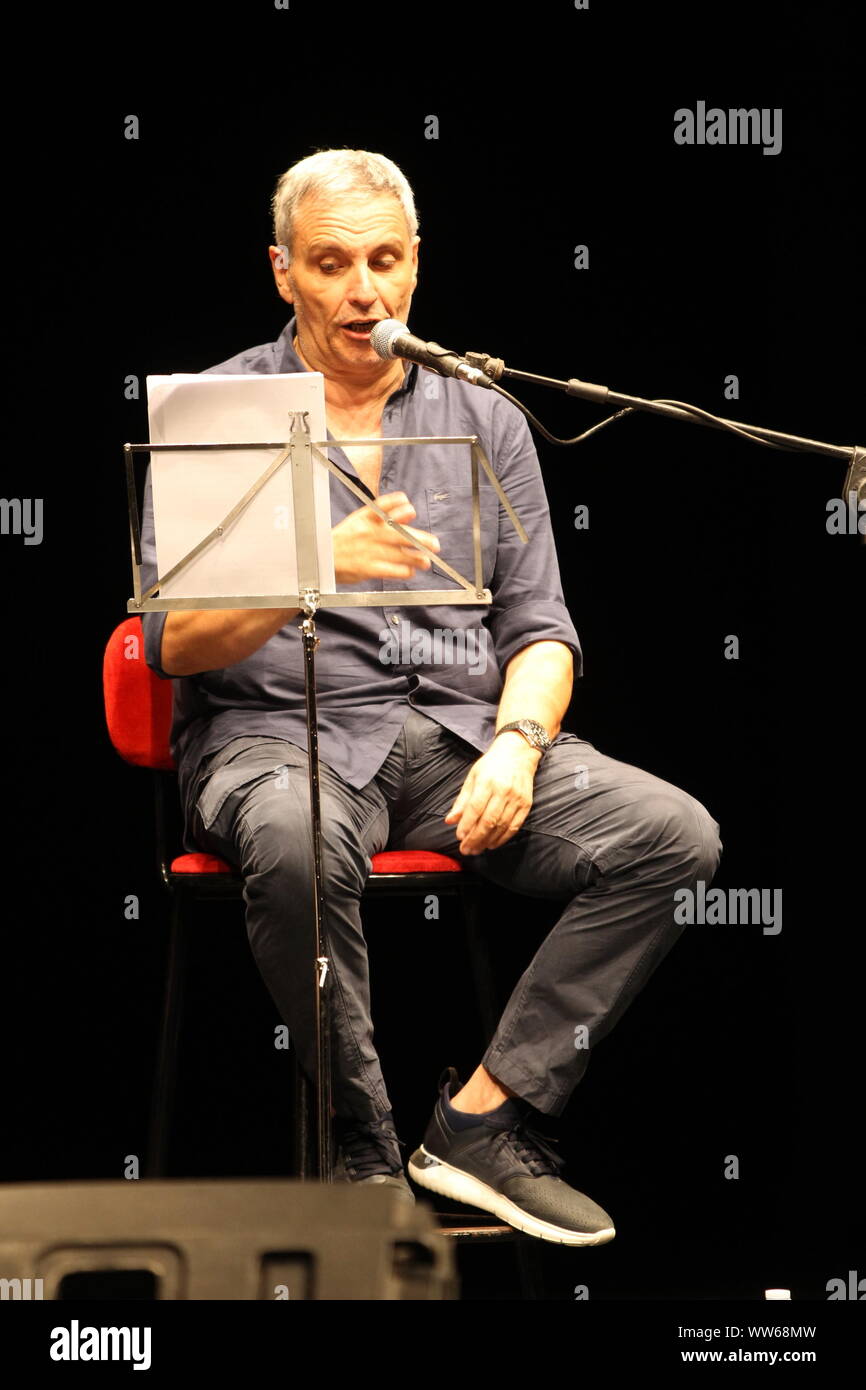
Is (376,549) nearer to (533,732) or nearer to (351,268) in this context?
(533,732)

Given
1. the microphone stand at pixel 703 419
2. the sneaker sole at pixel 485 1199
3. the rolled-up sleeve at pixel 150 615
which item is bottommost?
the sneaker sole at pixel 485 1199

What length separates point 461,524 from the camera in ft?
8.50

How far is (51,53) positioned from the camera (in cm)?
285

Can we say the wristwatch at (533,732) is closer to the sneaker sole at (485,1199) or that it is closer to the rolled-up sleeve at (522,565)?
the rolled-up sleeve at (522,565)

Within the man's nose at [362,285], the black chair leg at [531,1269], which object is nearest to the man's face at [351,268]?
the man's nose at [362,285]

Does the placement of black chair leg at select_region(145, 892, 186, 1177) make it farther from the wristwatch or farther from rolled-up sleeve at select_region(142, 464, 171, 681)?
the wristwatch

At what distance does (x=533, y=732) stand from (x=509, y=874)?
22cm

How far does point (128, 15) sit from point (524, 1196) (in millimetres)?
2152

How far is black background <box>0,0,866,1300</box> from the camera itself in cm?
291

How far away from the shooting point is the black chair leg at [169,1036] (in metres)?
2.39

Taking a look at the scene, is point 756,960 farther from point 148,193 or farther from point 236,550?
point 148,193

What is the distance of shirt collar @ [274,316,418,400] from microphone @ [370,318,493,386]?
1.90 feet

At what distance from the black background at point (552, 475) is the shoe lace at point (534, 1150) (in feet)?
2.13
